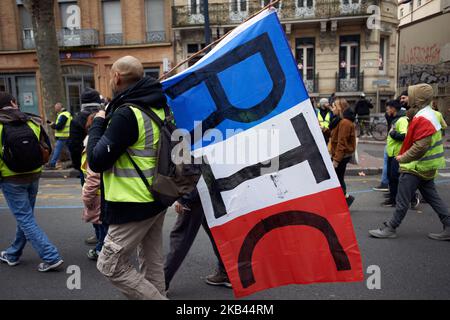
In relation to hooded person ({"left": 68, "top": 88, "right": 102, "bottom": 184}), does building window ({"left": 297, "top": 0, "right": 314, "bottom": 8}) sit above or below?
above

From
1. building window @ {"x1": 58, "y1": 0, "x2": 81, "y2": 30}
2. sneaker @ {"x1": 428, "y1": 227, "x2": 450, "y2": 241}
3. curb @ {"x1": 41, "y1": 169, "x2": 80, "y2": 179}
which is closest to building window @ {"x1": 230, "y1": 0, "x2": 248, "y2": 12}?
building window @ {"x1": 58, "y1": 0, "x2": 81, "y2": 30}

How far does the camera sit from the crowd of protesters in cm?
247

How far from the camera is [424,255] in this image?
4215 millimetres

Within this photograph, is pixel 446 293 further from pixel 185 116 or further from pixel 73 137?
pixel 73 137

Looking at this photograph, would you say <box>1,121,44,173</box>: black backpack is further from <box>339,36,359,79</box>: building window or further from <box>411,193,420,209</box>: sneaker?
<box>339,36,359,79</box>: building window

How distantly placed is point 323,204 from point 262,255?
22.7 inches


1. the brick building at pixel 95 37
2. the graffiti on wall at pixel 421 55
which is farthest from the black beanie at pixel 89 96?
the graffiti on wall at pixel 421 55

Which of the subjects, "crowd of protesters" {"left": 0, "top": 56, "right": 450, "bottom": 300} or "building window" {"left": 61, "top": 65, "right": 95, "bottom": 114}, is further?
"building window" {"left": 61, "top": 65, "right": 95, "bottom": 114}

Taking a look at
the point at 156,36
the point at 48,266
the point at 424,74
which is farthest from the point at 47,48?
the point at 424,74

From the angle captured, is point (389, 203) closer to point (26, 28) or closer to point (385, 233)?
point (385, 233)

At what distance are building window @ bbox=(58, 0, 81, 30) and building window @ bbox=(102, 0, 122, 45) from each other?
1.53 metres

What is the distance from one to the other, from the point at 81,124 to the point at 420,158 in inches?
149

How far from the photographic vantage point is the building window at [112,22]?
22250 millimetres

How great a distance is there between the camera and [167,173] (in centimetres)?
253
